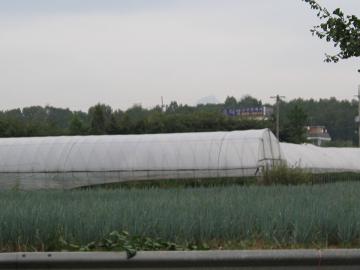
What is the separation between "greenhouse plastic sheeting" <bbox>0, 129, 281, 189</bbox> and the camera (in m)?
23.4

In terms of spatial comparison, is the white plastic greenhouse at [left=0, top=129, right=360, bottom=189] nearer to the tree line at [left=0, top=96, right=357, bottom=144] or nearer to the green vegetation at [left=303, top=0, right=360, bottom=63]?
the green vegetation at [left=303, top=0, right=360, bottom=63]

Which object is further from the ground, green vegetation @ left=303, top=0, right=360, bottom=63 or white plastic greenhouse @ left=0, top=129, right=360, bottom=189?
green vegetation @ left=303, top=0, right=360, bottom=63

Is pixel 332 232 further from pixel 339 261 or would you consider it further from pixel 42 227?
pixel 42 227

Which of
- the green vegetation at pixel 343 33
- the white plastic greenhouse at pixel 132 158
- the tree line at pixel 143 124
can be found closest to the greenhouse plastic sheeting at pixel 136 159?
the white plastic greenhouse at pixel 132 158

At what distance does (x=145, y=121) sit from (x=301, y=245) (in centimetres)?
6276

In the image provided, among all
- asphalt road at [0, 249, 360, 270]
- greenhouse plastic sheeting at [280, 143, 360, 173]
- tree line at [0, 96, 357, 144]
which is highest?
tree line at [0, 96, 357, 144]

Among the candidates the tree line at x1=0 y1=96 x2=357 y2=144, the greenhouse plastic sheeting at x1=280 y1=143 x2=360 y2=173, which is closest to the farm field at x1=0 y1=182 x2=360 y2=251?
the greenhouse plastic sheeting at x1=280 y1=143 x2=360 y2=173

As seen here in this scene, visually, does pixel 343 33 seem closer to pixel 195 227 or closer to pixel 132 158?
pixel 195 227

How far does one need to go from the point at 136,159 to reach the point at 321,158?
1664 centimetres

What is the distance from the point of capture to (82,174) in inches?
958

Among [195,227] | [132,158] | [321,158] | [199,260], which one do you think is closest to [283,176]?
[132,158]

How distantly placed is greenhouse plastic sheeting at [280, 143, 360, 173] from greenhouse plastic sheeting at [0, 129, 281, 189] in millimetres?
7077

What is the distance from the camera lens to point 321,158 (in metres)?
37.5

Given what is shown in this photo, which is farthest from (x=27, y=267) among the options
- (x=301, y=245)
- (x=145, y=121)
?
(x=145, y=121)
